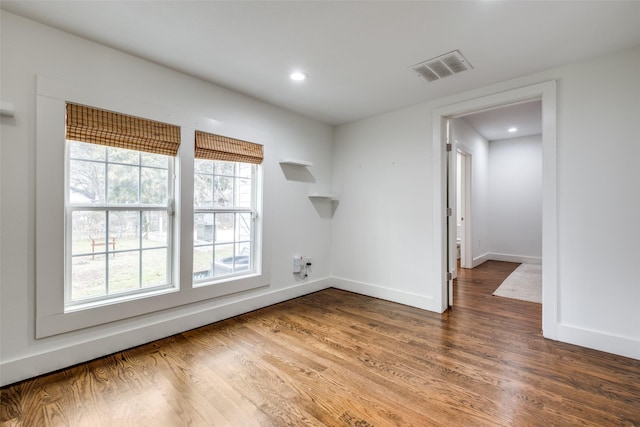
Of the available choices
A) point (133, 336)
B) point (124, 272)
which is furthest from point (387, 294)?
point (124, 272)

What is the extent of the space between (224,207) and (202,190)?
1.02 feet

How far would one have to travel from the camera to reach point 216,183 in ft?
10.5

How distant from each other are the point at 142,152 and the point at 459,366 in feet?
10.6

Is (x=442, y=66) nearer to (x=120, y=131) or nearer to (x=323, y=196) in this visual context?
(x=323, y=196)

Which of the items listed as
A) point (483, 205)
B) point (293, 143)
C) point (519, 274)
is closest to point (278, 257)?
point (293, 143)

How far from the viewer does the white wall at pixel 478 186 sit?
5.33 m

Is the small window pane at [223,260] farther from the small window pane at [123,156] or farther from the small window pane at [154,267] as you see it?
the small window pane at [123,156]

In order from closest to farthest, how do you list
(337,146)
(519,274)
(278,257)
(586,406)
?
(586,406), (278,257), (337,146), (519,274)

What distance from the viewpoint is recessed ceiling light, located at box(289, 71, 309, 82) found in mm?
2787

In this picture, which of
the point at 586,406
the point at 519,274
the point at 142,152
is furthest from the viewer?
the point at 519,274

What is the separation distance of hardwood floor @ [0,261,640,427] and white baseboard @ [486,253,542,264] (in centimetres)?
398

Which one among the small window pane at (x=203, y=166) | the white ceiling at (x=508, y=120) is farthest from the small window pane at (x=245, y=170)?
the white ceiling at (x=508, y=120)

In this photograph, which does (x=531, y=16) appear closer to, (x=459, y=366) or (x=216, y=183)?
(x=459, y=366)

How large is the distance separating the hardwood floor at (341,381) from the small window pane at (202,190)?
A: 51.2 inches
